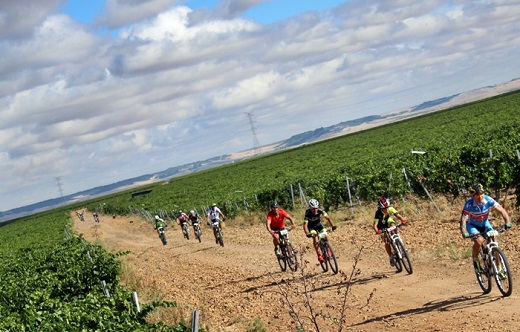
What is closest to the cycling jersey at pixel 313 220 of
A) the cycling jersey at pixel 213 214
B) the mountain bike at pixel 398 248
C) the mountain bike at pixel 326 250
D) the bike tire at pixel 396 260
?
the mountain bike at pixel 326 250

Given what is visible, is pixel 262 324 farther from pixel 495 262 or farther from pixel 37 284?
pixel 37 284

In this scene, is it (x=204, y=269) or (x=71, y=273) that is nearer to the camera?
(x=71, y=273)

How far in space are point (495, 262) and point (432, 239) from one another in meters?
6.83

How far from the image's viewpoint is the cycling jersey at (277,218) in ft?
54.8

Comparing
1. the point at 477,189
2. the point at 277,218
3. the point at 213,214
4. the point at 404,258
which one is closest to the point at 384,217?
the point at 404,258

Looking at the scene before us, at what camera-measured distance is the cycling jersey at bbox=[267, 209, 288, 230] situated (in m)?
16.7

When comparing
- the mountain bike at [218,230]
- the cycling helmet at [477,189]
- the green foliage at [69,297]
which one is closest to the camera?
the green foliage at [69,297]

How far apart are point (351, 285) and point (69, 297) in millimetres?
6942

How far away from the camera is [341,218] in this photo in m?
26.3

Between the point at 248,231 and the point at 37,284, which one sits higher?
the point at 37,284

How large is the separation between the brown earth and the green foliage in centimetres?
179

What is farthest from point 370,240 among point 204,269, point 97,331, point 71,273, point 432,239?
point 97,331

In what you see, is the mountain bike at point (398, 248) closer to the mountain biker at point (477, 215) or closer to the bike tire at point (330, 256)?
the bike tire at point (330, 256)

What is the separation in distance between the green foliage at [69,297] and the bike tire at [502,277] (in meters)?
5.60
